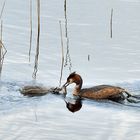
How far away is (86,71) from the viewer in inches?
599

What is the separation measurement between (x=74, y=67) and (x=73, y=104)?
102 inches

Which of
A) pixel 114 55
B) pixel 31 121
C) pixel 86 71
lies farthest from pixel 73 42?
pixel 31 121

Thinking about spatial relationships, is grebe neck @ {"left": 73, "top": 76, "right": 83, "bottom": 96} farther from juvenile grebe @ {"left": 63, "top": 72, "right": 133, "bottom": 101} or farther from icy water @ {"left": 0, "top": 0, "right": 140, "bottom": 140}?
icy water @ {"left": 0, "top": 0, "right": 140, "bottom": 140}

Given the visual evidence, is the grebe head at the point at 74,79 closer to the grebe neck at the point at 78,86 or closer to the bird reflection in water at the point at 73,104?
the grebe neck at the point at 78,86

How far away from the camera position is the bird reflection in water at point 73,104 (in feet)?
41.1

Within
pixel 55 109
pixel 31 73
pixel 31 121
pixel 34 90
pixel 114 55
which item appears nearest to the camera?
pixel 31 121

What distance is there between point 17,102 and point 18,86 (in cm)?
122

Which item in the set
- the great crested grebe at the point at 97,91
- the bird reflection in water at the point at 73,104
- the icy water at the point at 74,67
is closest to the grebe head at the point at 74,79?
the great crested grebe at the point at 97,91

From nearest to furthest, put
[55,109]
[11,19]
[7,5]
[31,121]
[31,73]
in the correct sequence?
1. [31,121]
2. [55,109]
3. [31,73]
4. [11,19]
5. [7,5]

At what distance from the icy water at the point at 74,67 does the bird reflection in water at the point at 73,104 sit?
76 millimetres

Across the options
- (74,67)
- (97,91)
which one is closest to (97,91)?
(97,91)

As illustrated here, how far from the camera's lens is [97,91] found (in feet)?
44.1

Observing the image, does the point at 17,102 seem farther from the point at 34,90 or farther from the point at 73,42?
the point at 73,42

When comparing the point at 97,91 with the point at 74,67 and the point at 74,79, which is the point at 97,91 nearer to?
the point at 74,79
